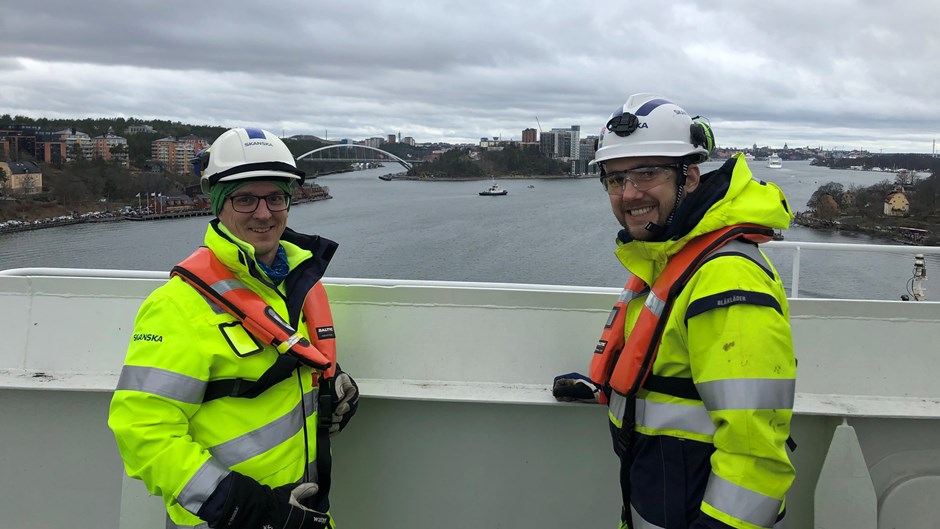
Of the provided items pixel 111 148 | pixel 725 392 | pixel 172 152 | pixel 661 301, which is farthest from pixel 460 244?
pixel 111 148

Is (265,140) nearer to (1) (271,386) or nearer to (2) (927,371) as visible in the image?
(1) (271,386)

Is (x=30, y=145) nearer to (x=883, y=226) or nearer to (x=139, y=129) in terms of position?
(x=139, y=129)

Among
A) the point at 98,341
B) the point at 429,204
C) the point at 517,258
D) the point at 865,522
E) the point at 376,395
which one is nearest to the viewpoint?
the point at 865,522

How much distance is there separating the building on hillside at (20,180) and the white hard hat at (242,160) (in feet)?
147

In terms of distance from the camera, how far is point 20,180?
39.6m

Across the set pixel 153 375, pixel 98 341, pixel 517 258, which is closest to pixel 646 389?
pixel 153 375

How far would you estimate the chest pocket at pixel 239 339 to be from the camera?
5.10 ft

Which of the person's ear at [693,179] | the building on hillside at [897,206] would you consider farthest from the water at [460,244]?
the person's ear at [693,179]

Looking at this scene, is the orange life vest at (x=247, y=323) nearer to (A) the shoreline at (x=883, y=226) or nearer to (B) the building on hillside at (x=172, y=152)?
(A) the shoreline at (x=883, y=226)

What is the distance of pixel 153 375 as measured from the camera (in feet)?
4.75

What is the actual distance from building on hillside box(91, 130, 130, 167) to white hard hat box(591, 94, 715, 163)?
52487 millimetres

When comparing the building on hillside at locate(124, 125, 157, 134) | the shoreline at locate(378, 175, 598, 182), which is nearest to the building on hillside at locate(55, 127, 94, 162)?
the building on hillside at locate(124, 125, 157, 134)

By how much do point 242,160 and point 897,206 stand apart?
1507 cm

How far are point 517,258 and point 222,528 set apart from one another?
25.6 meters
